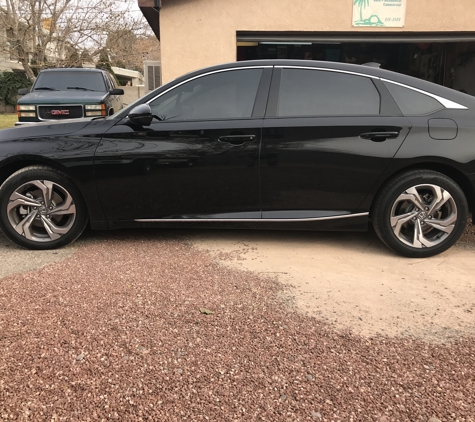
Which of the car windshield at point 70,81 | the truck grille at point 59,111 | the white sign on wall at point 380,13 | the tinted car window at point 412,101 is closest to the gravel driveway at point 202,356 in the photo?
the tinted car window at point 412,101

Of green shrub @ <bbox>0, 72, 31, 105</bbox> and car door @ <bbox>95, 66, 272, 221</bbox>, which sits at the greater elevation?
green shrub @ <bbox>0, 72, 31, 105</bbox>

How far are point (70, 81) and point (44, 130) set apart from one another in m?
7.51

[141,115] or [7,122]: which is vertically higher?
[141,115]

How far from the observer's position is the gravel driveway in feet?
6.41

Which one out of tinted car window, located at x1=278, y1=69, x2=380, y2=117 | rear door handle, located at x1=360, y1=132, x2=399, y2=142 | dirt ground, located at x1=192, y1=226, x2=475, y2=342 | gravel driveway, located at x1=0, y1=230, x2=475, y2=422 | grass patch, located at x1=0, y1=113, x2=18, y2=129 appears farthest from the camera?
grass patch, located at x1=0, y1=113, x2=18, y2=129

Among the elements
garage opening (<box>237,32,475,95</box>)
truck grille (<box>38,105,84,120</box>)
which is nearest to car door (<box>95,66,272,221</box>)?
garage opening (<box>237,32,475,95</box>)

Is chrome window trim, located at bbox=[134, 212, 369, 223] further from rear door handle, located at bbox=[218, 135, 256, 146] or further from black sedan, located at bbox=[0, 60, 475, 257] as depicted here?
rear door handle, located at bbox=[218, 135, 256, 146]

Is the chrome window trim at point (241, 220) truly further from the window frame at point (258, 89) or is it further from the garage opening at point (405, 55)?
the garage opening at point (405, 55)

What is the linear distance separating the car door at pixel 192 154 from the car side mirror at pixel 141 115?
0.23ft

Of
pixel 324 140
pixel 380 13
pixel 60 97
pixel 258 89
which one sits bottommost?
pixel 324 140

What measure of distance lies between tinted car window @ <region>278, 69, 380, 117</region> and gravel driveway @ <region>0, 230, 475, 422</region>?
1470 millimetres

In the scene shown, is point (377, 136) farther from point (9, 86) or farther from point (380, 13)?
point (9, 86)

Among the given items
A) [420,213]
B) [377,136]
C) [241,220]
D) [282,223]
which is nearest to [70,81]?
[241,220]

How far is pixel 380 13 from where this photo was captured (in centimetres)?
802
